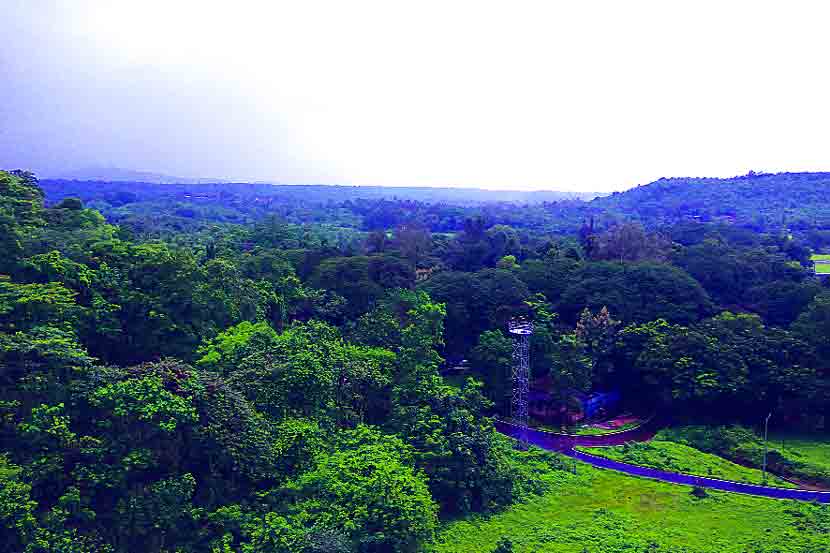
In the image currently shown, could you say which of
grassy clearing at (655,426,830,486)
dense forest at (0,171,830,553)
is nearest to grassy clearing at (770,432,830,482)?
grassy clearing at (655,426,830,486)

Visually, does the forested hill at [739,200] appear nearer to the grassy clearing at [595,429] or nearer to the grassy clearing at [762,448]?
the grassy clearing at [762,448]

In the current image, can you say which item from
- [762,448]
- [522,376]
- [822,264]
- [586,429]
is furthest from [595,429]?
[822,264]

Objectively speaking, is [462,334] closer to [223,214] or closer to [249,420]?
[249,420]

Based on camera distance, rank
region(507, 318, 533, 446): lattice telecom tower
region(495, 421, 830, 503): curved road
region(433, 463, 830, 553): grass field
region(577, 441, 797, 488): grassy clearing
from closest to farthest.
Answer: region(433, 463, 830, 553): grass field, region(495, 421, 830, 503): curved road, region(577, 441, 797, 488): grassy clearing, region(507, 318, 533, 446): lattice telecom tower

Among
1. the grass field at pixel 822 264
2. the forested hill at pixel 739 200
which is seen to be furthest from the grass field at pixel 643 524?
the forested hill at pixel 739 200

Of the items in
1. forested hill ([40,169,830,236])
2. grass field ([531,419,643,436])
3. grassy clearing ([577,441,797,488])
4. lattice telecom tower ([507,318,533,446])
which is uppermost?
forested hill ([40,169,830,236])

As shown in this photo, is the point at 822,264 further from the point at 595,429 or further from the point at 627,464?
the point at 627,464

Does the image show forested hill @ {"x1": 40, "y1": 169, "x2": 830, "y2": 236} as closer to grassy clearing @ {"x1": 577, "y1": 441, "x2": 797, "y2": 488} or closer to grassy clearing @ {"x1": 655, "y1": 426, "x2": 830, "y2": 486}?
grassy clearing @ {"x1": 655, "y1": 426, "x2": 830, "y2": 486}
